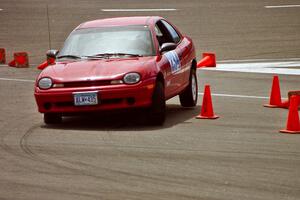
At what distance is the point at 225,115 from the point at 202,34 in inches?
512

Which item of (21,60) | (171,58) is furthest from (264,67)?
(171,58)

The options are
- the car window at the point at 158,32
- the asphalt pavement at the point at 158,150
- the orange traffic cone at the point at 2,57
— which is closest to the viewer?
the asphalt pavement at the point at 158,150

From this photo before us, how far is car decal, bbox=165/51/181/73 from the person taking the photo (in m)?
14.1

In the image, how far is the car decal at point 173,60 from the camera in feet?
46.4

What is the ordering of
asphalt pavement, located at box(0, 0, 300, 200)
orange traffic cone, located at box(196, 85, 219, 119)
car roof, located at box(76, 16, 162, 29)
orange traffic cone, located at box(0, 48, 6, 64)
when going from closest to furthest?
asphalt pavement, located at box(0, 0, 300, 200)
orange traffic cone, located at box(196, 85, 219, 119)
car roof, located at box(76, 16, 162, 29)
orange traffic cone, located at box(0, 48, 6, 64)

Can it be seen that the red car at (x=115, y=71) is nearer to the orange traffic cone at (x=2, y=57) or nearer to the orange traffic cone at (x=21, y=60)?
the orange traffic cone at (x=21, y=60)

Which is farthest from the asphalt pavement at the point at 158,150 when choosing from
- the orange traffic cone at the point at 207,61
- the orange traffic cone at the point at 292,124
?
the orange traffic cone at the point at 207,61

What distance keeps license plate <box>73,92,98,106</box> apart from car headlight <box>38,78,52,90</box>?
1.41 feet

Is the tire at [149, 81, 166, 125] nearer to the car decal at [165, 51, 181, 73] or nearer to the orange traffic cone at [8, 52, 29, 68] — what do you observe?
the car decal at [165, 51, 181, 73]

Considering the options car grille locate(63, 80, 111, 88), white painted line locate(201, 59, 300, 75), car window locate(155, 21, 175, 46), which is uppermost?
car window locate(155, 21, 175, 46)

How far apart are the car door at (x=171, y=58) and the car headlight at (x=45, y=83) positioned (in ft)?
5.33

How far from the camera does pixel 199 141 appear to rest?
11711 millimetres

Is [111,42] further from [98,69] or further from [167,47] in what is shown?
[98,69]

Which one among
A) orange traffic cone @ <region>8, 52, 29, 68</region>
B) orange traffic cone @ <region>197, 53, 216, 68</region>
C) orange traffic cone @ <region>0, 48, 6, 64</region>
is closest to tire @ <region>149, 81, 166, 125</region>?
orange traffic cone @ <region>197, 53, 216, 68</region>
